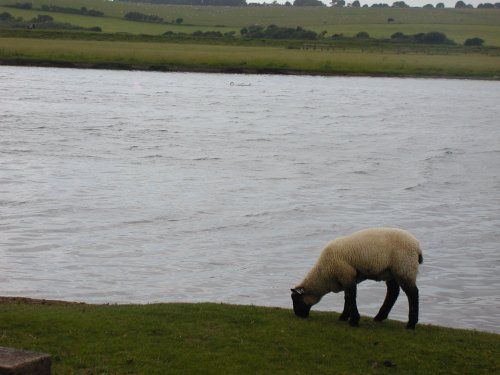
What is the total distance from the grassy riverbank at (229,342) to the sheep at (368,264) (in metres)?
A: 0.47

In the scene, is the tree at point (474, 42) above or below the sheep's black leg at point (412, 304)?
below

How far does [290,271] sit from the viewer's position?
64.7 feet


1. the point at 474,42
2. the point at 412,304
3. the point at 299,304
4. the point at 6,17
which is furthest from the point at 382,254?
the point at 6,17

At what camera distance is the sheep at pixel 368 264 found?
Answer: 12.6m

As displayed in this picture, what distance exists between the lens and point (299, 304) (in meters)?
13.4

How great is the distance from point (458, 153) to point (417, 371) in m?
32.5

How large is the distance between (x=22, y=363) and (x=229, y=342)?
342cm

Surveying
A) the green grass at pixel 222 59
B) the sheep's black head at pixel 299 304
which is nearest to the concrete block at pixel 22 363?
the sheep's black head at pixel 299 304

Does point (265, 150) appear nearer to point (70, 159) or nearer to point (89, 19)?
point (70, 159)

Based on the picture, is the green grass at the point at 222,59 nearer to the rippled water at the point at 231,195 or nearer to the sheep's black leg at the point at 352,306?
the rippled water at the point at 231,195

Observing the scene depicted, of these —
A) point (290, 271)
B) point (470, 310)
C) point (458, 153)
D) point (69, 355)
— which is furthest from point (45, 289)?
point (458, 153)

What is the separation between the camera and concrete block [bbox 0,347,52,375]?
348 inches

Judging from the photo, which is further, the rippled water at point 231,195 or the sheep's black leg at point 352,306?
the rippled water at point 231,195

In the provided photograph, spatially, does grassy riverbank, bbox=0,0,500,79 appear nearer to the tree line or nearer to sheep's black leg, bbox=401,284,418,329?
the tree line
